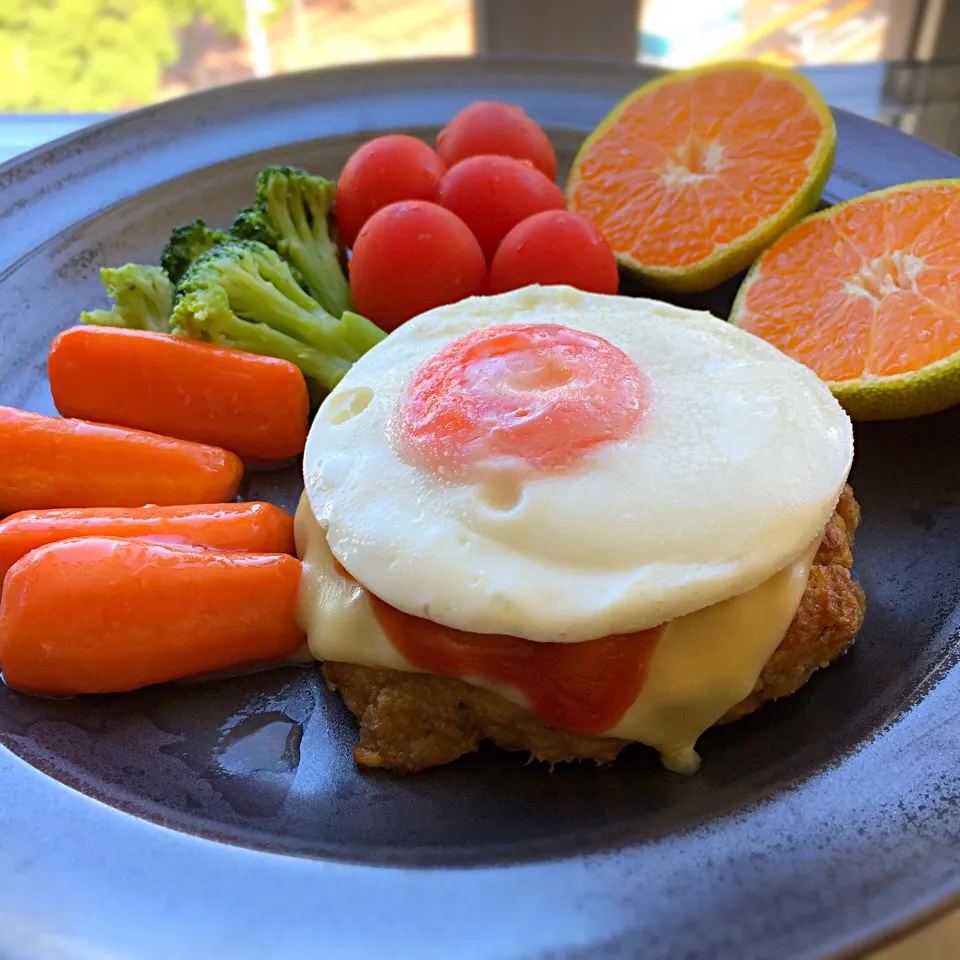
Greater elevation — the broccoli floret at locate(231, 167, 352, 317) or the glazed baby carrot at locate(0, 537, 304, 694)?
the broccoli floret at locate(231, 167, 352, 317)

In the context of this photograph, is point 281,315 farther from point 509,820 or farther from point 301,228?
point 509,820

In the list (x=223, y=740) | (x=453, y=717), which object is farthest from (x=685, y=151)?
Answer: (x=223, y=740)

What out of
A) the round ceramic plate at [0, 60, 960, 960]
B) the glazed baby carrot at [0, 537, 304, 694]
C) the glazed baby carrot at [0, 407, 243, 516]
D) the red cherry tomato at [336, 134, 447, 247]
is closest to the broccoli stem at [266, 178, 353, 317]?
the red cherry tomato at [336, 134, 447, 247]

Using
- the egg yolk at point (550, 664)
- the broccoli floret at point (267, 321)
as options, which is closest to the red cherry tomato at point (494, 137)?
the broccoli floret at point (267, 321)

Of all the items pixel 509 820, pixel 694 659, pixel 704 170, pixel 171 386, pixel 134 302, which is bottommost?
pixel 509 820

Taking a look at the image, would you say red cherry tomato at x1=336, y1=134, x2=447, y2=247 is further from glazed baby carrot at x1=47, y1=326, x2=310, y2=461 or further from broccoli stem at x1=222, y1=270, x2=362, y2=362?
glazed baby carrot at x1=47, y1=326, x2=310, y2=461

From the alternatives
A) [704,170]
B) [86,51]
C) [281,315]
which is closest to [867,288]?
[704,170]

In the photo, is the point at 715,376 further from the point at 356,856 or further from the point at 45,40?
the point at 45,40
